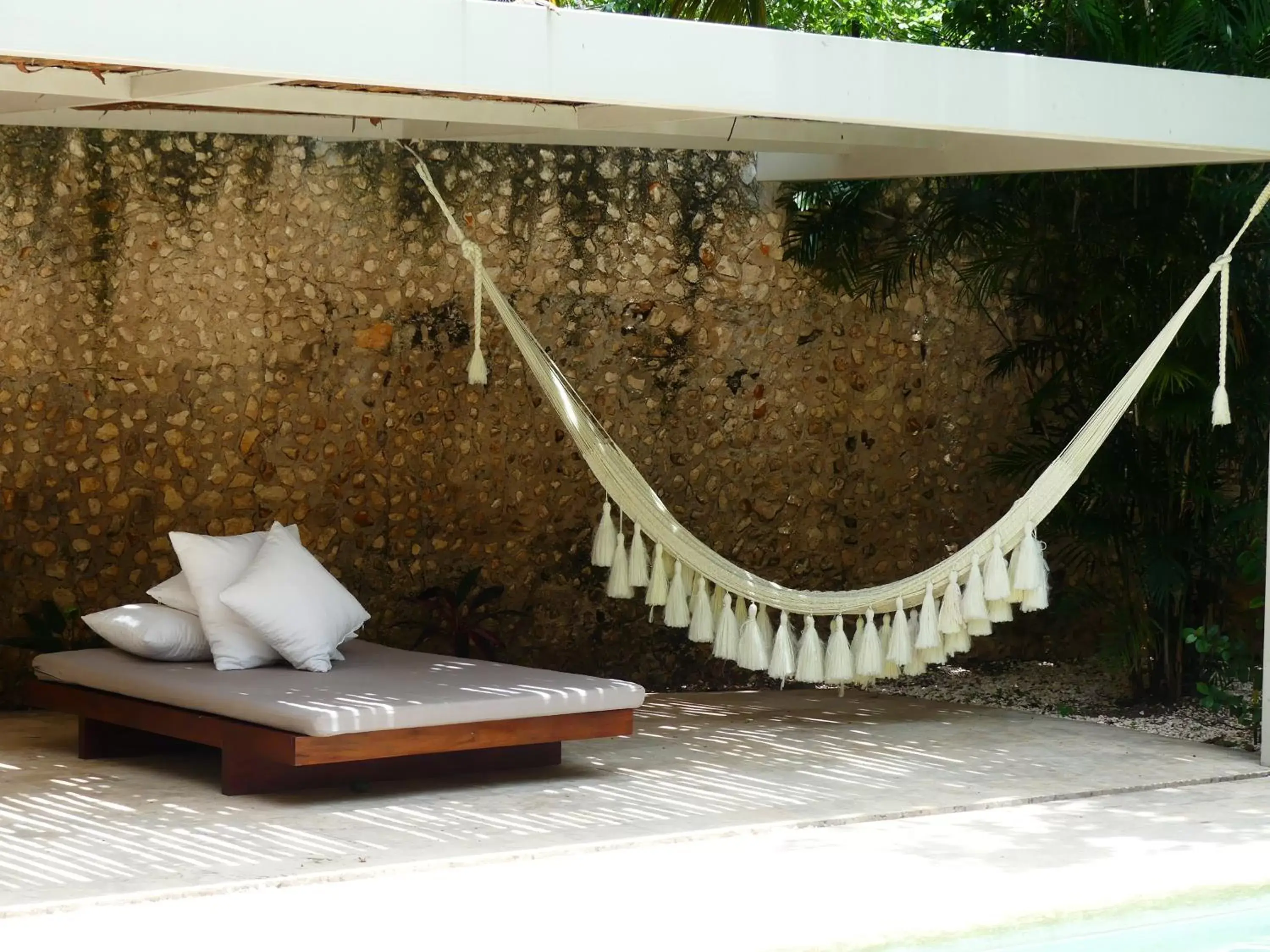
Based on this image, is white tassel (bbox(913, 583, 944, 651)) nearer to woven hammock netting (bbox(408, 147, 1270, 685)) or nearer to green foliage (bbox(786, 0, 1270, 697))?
woven hammock netting (bbox(408, 147, 1270, 685))

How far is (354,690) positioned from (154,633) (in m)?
0.73

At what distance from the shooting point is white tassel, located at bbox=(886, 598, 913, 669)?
5.24 metres

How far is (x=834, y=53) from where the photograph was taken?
14.0 feet

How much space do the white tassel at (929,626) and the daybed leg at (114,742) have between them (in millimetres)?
2143

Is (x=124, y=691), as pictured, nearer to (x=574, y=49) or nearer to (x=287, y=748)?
(x=287, y=748)

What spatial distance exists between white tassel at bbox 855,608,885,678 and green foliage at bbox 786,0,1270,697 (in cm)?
105

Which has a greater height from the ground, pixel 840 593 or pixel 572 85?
pixel 572 85

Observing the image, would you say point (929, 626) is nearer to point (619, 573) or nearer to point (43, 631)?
point (619, 573)

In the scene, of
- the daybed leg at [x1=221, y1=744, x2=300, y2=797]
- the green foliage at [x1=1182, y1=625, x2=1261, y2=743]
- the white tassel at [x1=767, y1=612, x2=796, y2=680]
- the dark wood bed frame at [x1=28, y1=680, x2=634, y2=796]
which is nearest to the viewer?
the dark wood bed frame at [x1=28, y1=680, x2=634, y2=796]

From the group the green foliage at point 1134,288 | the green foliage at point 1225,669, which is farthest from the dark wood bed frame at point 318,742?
the green foliage at point 1134,288

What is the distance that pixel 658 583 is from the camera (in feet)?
18.0

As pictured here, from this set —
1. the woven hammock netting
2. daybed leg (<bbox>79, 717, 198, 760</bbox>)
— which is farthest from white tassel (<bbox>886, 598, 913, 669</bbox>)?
daybed leg (<bbox>79, 717, 198, 760</bbox>)

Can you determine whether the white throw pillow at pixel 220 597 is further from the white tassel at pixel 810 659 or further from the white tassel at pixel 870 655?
the white tassel at pixel 870 655

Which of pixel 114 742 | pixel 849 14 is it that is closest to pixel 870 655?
pixel 114 742
